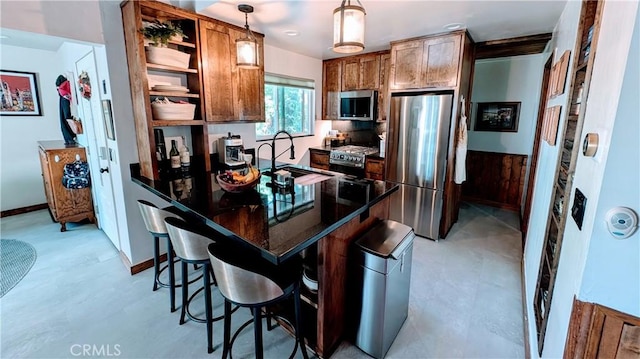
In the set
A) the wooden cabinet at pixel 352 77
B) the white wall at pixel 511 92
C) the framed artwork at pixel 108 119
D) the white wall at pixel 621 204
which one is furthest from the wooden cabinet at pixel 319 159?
the white wall at pixel 621 204

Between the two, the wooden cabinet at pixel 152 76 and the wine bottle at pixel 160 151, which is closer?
the wooden cabinet at pixel 152 76

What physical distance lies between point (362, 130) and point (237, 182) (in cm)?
311

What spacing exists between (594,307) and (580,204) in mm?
394

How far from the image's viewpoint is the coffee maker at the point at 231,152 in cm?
303

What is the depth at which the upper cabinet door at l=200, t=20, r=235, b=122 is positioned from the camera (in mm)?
2615

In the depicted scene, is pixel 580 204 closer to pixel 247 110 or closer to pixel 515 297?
pixel 515 297

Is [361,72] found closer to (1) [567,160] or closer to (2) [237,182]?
(2) [237,182]

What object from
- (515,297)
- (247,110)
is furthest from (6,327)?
(515,297)

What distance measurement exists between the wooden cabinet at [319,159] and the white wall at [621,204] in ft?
12.0

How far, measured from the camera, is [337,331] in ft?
6.05

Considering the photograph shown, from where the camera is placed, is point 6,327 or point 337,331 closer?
point 337,331

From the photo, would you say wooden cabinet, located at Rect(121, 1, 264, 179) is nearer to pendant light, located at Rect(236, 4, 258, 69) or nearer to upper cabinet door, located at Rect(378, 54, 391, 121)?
pendant light, located at Rect(236, 4, 258, 69)

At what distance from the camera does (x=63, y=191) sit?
11.7 ft

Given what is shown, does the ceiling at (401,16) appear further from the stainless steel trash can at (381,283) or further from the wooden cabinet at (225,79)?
the stainless steel trash can at (381,283)
